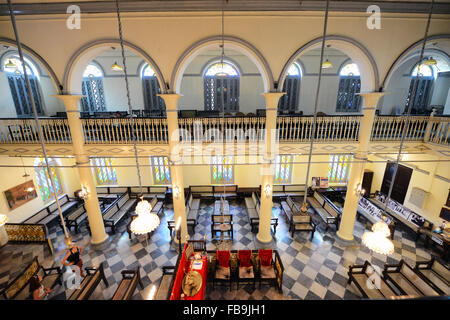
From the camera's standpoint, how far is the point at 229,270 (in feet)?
20.6

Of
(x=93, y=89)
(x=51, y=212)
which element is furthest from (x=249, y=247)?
(x=93, y=89)

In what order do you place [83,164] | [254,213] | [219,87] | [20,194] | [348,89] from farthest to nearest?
[348,89], [219,87], [254,213], [20,194], [83,164]

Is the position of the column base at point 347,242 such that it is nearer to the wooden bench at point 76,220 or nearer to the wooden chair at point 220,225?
the wooden chair at point 220,225

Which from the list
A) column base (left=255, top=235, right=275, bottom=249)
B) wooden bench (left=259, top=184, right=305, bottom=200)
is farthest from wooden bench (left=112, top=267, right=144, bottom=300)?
wooden bench (left=259, top=184, right=305, bottom=200)

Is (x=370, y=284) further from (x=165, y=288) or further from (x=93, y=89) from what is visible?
(x=93, y=89)

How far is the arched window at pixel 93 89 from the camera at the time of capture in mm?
12367

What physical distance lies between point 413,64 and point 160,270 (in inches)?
661

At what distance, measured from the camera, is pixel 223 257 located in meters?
6.41

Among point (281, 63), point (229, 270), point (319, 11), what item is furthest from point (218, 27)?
point (229, 270)

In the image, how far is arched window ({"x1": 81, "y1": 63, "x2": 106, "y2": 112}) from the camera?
12367 mm

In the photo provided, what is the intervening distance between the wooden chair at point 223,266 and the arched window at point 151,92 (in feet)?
29.8

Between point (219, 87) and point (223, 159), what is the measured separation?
458 centimetres

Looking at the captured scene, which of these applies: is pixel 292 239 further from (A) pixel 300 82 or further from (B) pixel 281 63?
(A) pixel 300 82

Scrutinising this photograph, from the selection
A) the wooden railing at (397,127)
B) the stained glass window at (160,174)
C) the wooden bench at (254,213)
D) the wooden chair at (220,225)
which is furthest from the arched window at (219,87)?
the wooden railing at (397,127)
